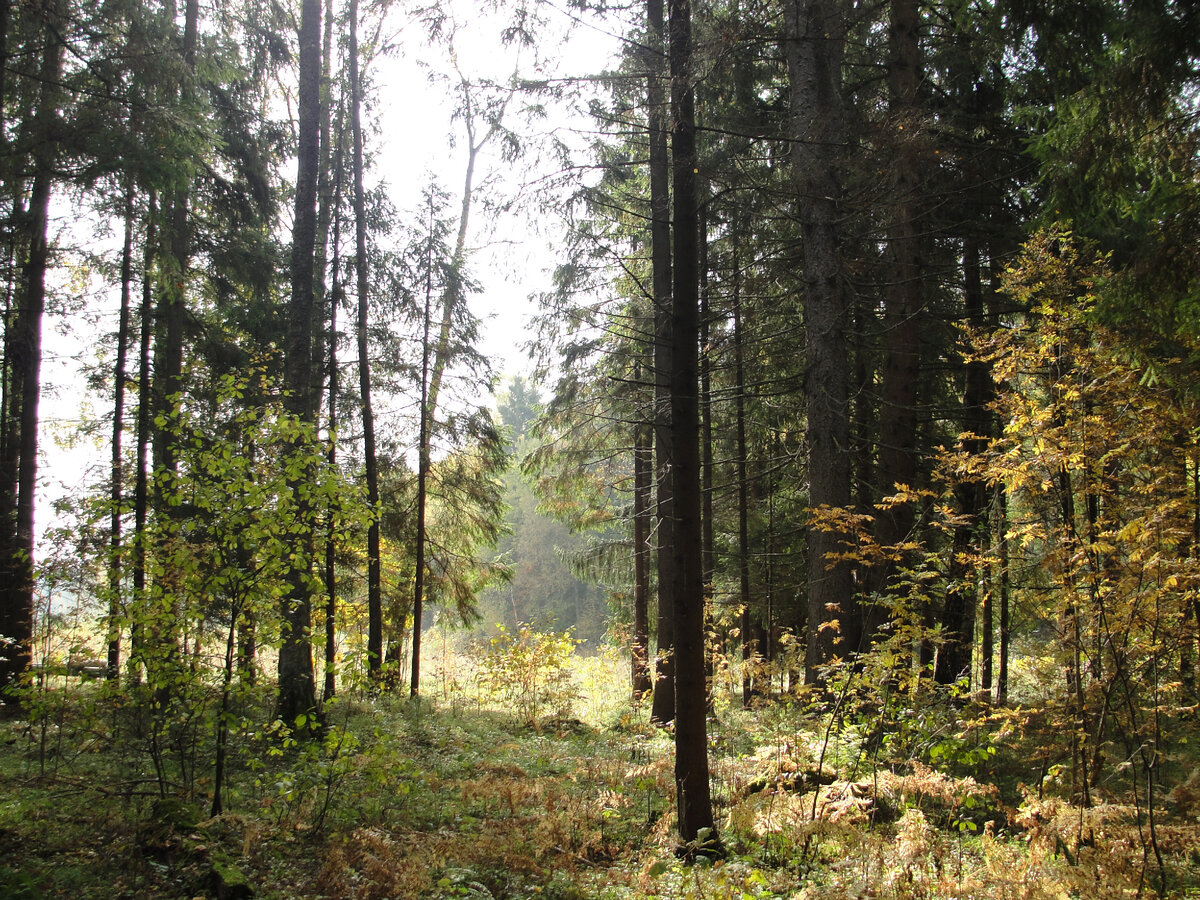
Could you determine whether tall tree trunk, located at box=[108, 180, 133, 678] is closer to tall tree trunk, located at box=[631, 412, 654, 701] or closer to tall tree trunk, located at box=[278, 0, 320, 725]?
tall tree trunk, located at box=[278, 0, 320, 725]

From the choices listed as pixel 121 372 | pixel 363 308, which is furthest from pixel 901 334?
pixel 121 372

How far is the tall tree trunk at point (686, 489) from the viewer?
5.80m

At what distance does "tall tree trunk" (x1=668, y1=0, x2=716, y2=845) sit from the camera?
19.0 feet

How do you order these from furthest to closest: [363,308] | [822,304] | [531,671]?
[363,308], [531,671], [822,304]

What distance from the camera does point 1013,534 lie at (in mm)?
5289

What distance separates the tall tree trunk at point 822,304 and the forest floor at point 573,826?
1.63 m

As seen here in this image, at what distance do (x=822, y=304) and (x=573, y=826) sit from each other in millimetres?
6604

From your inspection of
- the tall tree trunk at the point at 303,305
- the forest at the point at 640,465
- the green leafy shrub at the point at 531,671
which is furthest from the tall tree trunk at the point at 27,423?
the green leafy shrub at the point at 531,671

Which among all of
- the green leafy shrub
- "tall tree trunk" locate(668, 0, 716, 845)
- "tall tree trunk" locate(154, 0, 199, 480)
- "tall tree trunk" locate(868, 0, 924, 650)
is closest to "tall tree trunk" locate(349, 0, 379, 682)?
the green leafy shrub

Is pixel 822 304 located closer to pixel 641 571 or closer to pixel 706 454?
pixel 706 454

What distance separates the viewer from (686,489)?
19.8ft

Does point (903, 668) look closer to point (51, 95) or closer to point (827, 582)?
point (827, 582)

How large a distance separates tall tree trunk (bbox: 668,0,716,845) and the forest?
1.7 inches

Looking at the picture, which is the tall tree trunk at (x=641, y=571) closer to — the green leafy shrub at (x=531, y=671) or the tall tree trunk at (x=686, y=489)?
the green leafy shrub at (x=531, y=671)
